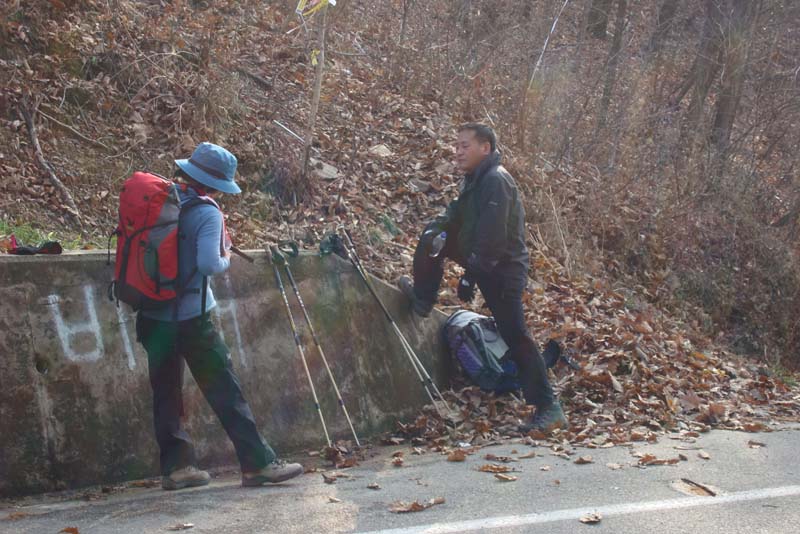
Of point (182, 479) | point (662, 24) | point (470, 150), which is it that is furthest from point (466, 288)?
point (662, 24)

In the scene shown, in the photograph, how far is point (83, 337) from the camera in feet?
20.8

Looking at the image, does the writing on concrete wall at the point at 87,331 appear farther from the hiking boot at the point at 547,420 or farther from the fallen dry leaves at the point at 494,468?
the hiking boot at the point at 547,420

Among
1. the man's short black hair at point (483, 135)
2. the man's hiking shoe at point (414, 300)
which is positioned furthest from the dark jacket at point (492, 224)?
the man's hiking shoe at point (414, 300)

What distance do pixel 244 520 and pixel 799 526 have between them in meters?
3.10

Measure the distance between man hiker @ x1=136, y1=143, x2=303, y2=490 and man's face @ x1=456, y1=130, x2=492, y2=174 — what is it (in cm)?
232

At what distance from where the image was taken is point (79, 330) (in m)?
6.32

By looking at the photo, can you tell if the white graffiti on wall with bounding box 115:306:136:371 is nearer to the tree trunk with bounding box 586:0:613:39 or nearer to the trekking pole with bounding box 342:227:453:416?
the trekking pole with bounding box 342:227:453:416

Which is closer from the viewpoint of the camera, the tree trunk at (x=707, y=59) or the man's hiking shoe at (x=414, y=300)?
the man's hiking shoe at (x=414, y=300)

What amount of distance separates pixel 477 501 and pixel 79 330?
2.94 m

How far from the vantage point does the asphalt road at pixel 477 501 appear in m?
5.04

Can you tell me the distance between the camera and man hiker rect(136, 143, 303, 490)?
567 cm

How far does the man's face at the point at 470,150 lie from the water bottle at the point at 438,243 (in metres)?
0.63

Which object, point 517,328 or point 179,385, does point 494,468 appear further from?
point 179,385

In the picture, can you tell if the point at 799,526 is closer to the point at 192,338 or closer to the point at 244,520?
the point at 244,520
